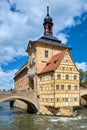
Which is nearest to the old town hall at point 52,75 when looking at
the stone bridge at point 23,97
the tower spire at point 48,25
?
the stone bridge at point 23,97

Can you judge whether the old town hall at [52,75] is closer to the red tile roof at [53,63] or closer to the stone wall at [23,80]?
the red tile roof at [53,63]

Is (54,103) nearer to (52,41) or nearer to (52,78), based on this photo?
(52,78)

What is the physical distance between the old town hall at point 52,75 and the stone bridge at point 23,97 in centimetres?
74

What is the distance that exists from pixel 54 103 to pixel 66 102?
1737 millimetres

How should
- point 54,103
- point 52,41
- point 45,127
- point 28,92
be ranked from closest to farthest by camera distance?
point 45,127
point 54,103
point 28,92
point 52,41

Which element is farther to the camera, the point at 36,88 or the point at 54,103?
the point at 36,88

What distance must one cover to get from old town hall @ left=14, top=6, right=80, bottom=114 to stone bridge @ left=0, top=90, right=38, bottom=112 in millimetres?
737

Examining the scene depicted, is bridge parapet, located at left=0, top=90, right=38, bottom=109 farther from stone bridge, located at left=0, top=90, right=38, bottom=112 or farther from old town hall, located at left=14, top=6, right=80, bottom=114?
old town hall, located at left=14, top=6, right=80, bottom=114

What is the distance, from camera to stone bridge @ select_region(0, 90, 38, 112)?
28.0m

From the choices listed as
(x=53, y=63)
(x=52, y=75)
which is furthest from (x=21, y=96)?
(x=53, y=63)

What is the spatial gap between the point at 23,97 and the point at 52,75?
507 cm

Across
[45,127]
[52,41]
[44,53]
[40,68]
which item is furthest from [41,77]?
[45,127]

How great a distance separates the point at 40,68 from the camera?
32062 millimetres

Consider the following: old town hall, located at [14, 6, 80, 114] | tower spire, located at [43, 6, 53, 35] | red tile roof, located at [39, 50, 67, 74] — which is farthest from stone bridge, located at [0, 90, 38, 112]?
tower spire, located at [43, 6, 53, 35]
